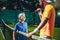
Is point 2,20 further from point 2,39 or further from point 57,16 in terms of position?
point 57,16

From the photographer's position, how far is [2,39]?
9398 millimetres

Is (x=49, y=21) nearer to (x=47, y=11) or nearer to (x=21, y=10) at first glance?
(x=47, y=11)

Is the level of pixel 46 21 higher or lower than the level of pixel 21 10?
lower

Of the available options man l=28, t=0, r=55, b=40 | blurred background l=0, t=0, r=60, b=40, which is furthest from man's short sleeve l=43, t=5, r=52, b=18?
blurred background l=0, t=0, r=60, b=40

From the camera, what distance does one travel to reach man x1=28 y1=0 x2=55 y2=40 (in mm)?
9258

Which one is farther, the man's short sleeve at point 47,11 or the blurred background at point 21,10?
the blurred background at point 21,10

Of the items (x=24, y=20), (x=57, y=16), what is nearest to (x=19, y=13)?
(x=24, y=20)

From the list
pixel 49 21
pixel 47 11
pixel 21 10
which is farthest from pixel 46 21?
pixel 21 10

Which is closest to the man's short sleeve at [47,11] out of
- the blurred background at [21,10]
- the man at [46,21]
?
the man at [46,21]

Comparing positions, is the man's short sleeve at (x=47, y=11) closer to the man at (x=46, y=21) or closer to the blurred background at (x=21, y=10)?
the man at (x=46, y=21)

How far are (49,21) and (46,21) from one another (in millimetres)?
70

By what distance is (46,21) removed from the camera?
927cm

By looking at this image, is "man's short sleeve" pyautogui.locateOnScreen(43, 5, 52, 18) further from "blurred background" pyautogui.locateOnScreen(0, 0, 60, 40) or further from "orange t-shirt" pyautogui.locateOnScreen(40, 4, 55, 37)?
"blurred background" pyautogui.locateOnScreen(0, 0, 60, 40)

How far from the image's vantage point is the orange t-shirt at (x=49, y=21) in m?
9.24
